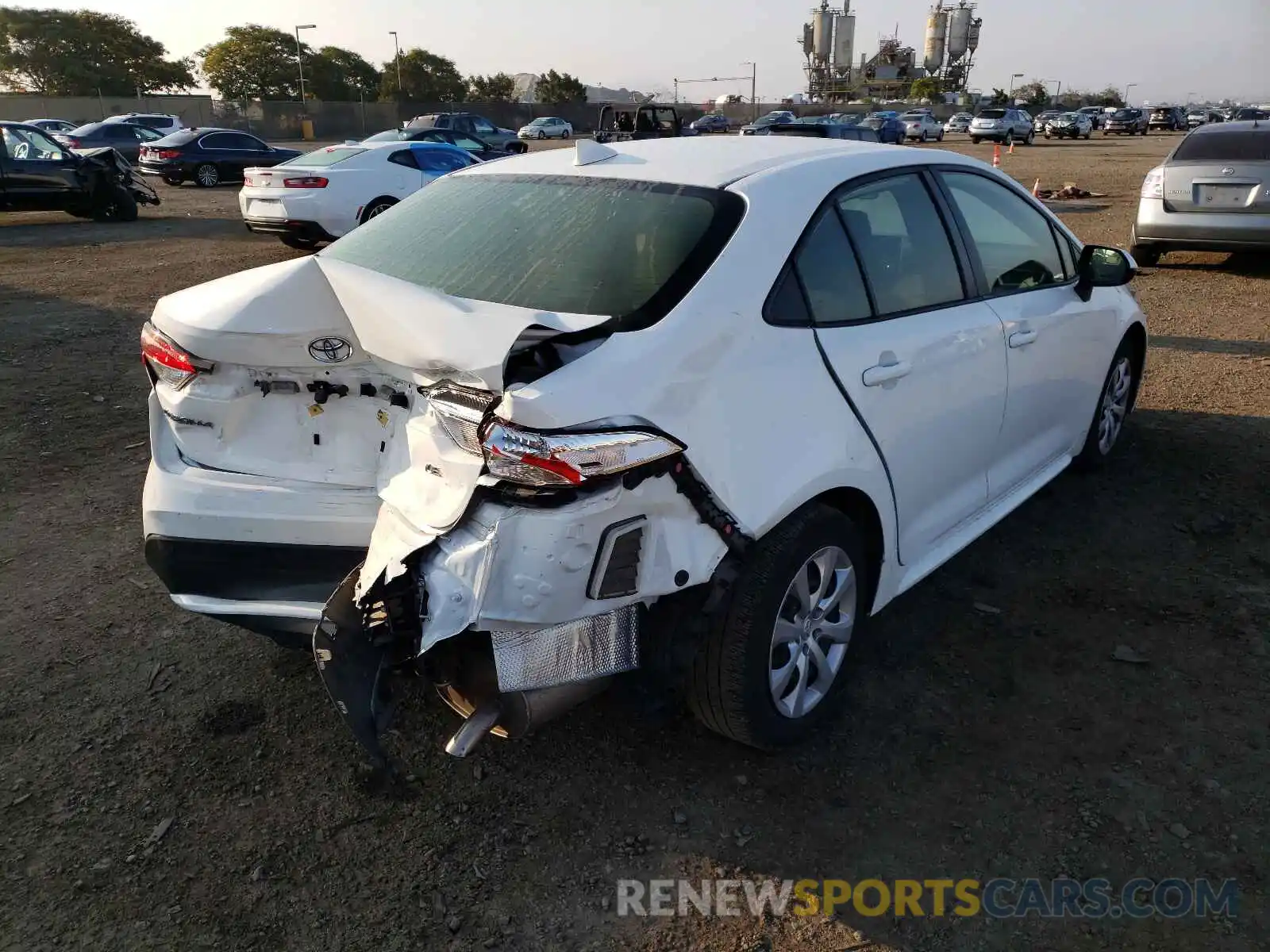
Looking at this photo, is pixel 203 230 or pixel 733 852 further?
pixel 203 230

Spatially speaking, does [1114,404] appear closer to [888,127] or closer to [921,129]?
[888,127]

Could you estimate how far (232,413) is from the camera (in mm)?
2652

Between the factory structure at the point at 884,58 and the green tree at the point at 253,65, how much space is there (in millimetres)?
61503

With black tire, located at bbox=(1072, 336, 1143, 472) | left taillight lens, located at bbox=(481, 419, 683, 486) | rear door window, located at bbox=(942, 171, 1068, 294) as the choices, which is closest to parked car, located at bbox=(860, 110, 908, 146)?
black tire, located at bbox=(1072, 336, 1143, 472)

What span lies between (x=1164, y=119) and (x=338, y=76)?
6226 centimetres

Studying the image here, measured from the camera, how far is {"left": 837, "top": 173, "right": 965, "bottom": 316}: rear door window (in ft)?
9.60

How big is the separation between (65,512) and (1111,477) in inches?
202

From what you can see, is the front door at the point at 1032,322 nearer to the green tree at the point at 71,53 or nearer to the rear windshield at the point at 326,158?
the rear windshield at the point at 326,158

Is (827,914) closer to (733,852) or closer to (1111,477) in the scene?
(733,852)

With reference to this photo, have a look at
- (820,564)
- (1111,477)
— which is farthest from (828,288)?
(1111,477)

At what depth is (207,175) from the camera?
22000mm

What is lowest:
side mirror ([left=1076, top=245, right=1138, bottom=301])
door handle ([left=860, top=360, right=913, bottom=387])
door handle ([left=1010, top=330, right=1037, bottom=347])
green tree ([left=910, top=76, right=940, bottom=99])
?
door handle ([left=1010, top=330, right=1037, bottom=347])

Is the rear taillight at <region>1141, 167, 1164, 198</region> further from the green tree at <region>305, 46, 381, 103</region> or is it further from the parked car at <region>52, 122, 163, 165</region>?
the green tree at <region>305, 46, 381, 103</region>

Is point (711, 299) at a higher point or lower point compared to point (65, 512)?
higher
